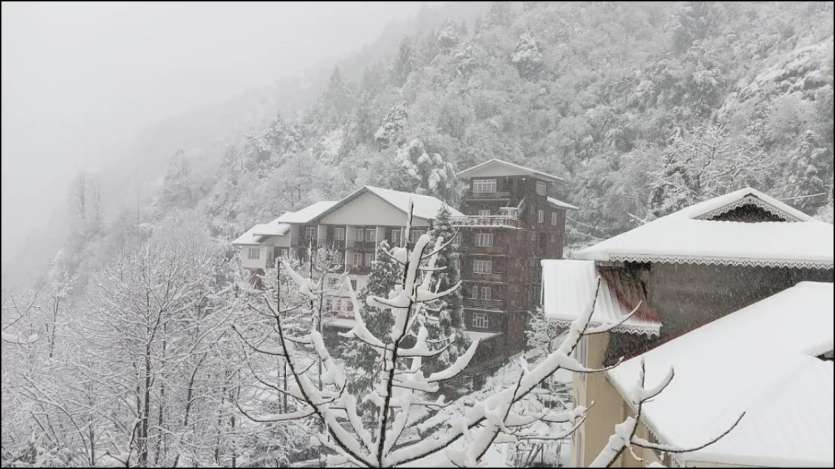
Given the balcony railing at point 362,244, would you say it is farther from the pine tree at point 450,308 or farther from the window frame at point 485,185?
the window frame at point 485,185

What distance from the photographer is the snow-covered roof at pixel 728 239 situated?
3230 millimetres

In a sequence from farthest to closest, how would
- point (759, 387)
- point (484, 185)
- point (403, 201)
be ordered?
point (484, 185) < point (403, 201) < point (759, 387)

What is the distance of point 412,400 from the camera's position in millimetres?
1791

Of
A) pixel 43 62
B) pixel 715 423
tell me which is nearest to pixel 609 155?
pixel 715 423

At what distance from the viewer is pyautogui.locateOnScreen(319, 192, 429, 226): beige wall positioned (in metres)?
4.10

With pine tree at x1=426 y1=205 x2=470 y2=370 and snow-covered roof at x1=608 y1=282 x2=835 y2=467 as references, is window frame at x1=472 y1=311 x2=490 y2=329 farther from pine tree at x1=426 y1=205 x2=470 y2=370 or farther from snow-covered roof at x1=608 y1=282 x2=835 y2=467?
snow-covered roof at x1=608 y1=282 x2=835 y2=467

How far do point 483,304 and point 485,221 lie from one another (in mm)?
672

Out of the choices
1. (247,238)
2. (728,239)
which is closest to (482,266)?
(728,239)

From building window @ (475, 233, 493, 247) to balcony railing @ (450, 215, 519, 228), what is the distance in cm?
8

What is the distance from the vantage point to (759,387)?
8.53ft

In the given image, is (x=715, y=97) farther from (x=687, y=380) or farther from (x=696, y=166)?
(x=687, y=380)

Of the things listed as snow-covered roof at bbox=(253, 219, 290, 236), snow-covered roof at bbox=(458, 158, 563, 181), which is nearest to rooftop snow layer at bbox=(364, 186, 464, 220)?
snow-covered roof at bbox=(458, 158, 563, 181)

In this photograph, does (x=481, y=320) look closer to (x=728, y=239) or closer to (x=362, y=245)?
(x=362, y=245)

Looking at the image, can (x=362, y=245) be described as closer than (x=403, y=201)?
No
